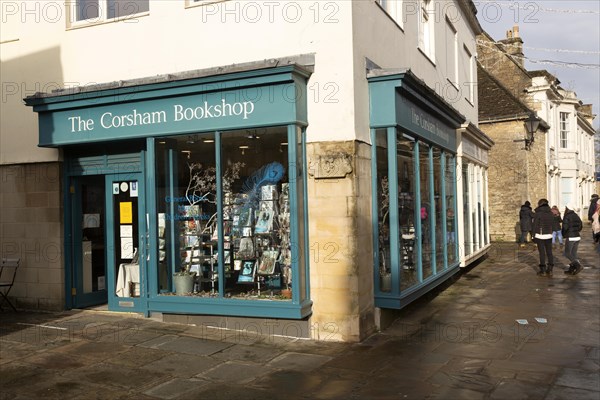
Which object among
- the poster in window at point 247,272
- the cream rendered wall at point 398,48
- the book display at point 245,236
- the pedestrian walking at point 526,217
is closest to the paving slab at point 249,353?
the book display at point 245,236

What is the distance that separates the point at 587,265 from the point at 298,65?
11334mm

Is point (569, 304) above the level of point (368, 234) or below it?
below

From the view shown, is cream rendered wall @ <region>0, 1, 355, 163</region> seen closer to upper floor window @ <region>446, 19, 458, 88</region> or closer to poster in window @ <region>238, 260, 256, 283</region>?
poster in window @ <region>238, 260, 256, 283</region>

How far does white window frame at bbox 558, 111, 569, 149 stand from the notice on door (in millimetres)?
26888

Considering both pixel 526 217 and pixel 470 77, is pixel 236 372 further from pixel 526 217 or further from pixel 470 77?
pixel 526 217

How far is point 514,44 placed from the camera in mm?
27984

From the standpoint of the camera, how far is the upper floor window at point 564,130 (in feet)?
97.5

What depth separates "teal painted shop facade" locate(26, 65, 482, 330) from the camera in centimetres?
717

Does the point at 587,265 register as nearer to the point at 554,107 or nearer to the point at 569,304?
the point at 569,304

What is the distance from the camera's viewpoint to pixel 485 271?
14.0 meters

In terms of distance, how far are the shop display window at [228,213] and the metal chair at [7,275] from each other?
9.62 feet

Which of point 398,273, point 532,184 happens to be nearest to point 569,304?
point 398,273

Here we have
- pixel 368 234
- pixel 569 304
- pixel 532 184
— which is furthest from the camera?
pixel 532 184

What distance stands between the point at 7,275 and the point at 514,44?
26.1 meters
